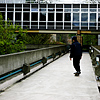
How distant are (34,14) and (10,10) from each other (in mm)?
3909

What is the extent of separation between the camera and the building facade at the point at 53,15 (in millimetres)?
39812

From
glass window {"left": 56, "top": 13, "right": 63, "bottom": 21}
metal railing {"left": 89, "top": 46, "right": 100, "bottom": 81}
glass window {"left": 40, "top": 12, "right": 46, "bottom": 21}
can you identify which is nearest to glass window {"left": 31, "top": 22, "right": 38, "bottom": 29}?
glass window {"left": 40, "top": 12, "right": 46, "bottom": 21}

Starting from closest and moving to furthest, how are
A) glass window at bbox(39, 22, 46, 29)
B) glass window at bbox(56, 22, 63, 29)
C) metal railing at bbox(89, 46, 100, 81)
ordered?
metal railing at bbox(89, 46, 100, 81)
glass window at bbox(39, 22, 46, 29)
glass window at bbox(56, 22, 63, 29)

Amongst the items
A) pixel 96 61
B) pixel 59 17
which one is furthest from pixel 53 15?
pixel 96 61

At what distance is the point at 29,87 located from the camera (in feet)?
27.6

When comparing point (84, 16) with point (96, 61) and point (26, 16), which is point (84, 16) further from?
point (96, 61)

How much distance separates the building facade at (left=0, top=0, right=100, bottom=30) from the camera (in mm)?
39812

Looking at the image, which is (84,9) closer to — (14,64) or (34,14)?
(34,14)

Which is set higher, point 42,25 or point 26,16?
point 26,16

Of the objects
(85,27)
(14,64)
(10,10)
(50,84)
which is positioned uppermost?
(10,10)

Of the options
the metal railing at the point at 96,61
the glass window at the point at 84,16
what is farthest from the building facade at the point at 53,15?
the metal railing at the point at 96,61

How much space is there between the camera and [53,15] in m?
40.7

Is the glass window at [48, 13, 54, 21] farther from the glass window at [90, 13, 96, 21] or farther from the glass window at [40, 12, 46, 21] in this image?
the glass window at [90, 13, 96, 21]

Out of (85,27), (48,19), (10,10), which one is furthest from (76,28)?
(10,10)
